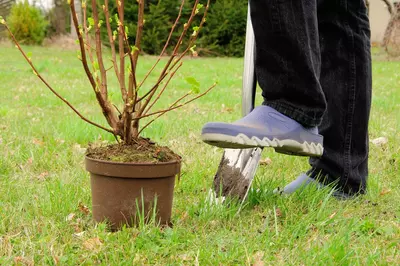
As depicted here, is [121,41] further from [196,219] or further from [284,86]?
[196,219]

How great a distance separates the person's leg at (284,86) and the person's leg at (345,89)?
1.12ft

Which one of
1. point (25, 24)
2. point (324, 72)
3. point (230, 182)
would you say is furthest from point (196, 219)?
point (25, 24)

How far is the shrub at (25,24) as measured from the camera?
20.2 m

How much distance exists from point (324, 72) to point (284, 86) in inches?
18.6

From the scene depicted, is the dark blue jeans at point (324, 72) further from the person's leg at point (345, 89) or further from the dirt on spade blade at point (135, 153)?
the dirt on spade blade at point (135, 153)

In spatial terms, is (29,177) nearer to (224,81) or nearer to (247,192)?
(247,192)

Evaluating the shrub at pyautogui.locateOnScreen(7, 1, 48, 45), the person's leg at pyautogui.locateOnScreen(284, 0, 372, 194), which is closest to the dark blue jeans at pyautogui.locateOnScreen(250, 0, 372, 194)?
the person's leg at pyautogui.locateOnScreen(284, 0, 372, 194)

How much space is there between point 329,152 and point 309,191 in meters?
0.21

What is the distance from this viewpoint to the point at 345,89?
2.39 m

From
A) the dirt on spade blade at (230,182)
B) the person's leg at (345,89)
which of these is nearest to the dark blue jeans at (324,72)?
the person's leg at (345,89)

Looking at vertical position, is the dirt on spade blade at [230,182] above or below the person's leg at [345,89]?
below

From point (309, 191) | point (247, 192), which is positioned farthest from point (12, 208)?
point (309, 191)

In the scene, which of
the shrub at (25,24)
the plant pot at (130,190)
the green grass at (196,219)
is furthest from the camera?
the shrub at (25,24)

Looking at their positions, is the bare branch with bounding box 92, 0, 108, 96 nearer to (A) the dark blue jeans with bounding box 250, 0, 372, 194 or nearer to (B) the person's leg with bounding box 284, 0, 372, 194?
(A) the dark blue jeans with bounding box 250, 0, 372, 194
